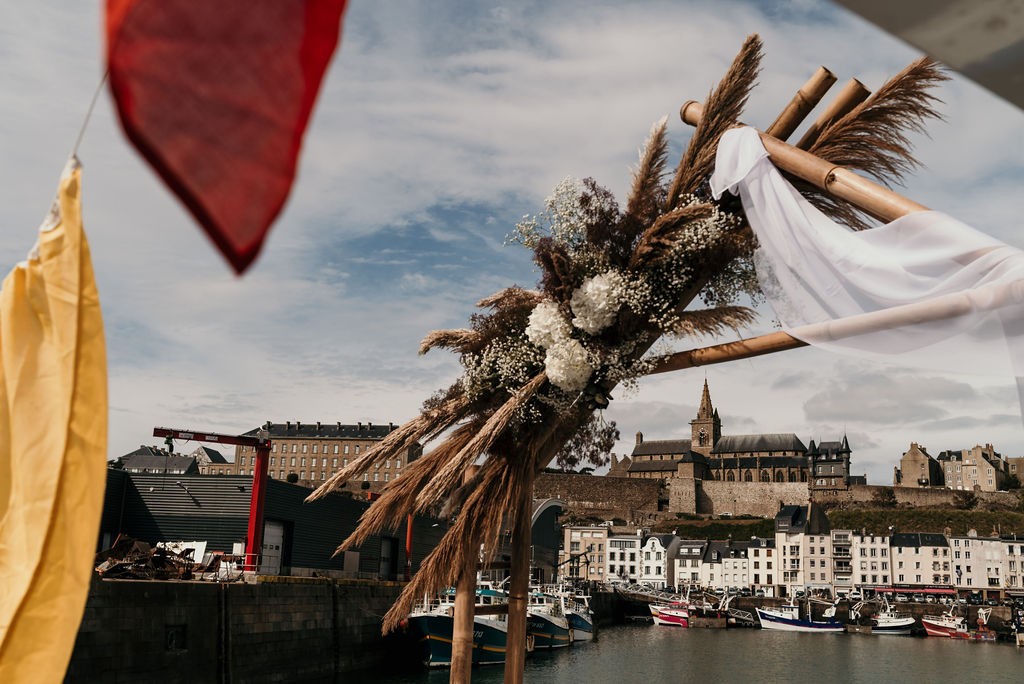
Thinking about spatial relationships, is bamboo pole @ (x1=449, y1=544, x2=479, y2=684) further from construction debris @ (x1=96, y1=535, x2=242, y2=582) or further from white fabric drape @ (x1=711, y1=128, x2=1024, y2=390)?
construction debris @ (x1=96, y1=535, x2=242, y2=582)

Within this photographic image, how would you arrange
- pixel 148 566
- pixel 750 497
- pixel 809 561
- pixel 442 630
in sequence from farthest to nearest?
1. pixel 750 497
2. pixel 809 561
3. pixel 442 630
4. pixel 148 566

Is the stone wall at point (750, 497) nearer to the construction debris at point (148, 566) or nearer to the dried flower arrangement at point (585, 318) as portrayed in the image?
the construction debris at point (148, 566)

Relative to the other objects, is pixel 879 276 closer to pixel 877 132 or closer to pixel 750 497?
pixel 877 132

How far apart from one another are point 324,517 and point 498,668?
9800mm

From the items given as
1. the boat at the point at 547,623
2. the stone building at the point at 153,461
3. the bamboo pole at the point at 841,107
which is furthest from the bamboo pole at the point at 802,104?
the stone building at the point at 153,461

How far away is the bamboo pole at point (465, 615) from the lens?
385 centimetres

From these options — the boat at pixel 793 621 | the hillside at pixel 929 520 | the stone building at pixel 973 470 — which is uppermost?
the stone building at pixel 973 470

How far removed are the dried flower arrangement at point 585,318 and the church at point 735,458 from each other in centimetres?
10813

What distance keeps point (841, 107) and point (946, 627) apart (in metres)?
79.0

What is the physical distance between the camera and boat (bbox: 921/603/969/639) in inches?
2783

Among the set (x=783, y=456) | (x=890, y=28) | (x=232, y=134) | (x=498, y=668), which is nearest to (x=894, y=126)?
(x=890, y=28)

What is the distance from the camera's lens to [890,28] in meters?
1.33

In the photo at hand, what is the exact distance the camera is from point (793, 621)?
72375 millimetres

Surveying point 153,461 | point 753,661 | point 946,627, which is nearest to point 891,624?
point 946,627
